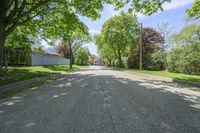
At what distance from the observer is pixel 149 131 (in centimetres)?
386

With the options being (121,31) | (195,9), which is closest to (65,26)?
(195,9)

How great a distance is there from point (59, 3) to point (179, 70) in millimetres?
21784

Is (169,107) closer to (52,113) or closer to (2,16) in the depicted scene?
(52,113)

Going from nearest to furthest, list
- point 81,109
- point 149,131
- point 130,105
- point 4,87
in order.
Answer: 1. point 149,131
2. point 81,109
3. point 130,105
4. point 4,87

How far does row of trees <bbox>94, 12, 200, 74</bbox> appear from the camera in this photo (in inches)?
1150

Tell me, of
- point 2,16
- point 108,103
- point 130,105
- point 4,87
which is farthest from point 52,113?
point 2,16

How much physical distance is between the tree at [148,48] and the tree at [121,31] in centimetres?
216

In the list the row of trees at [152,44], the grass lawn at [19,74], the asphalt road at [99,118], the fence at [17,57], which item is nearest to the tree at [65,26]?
the grass lawn at [19,74]

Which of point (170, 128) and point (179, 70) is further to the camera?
point (179, 70)

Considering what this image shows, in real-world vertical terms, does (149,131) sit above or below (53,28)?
below

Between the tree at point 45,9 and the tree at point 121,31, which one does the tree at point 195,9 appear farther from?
the tree at point 121,31

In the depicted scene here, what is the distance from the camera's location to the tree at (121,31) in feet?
147

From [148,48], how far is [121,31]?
24.6 feet

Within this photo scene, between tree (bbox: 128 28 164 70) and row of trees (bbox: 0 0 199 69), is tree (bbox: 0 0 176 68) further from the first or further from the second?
tree (bbox: 128 28 164 70)
